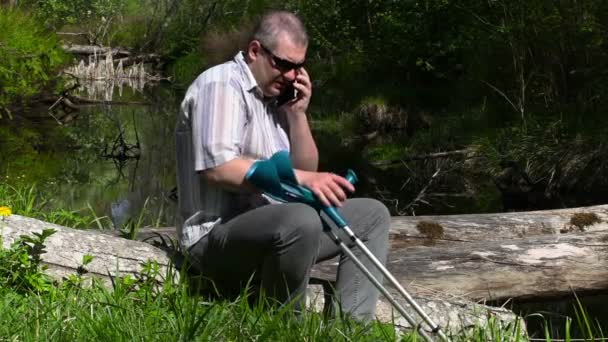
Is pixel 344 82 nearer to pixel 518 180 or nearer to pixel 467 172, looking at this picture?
pixel 467 172

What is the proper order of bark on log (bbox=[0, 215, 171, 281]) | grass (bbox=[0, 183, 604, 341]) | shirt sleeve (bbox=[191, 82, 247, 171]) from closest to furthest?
grass (bbox=[0, 183, 604, 341])
shirt sleeve (bbox=[191, 82, 247, 171])
bark on log (bbox=[0, 215, 171, 281])

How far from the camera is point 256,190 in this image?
145 inches

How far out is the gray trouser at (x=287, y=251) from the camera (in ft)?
11.9

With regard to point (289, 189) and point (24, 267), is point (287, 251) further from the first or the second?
point (24, 267)

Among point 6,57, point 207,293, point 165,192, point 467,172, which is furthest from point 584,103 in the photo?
point 207,293

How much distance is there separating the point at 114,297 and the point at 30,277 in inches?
12.5

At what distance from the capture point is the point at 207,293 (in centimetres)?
398

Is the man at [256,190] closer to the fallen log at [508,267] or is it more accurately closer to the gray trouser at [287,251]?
the gray trouser at [287,251]

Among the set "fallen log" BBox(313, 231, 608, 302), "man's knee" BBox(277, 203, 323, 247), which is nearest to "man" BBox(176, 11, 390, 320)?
"man's knee" BBox(277, 203, 323, 247)

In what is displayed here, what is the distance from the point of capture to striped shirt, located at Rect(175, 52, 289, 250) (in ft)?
12.3

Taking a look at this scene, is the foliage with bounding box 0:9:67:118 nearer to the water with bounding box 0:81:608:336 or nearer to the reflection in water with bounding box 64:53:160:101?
the water with bounding box 0:81:608:336

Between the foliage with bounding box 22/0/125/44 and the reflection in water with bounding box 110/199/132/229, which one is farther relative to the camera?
the foliage with bounding box 22/0/125/44

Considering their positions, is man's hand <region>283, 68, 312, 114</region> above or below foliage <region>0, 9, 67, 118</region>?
above

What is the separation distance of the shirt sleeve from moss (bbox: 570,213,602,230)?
117 inches
